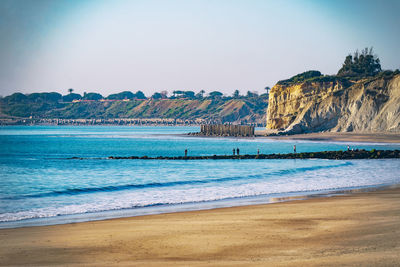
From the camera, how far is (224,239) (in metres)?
12.2

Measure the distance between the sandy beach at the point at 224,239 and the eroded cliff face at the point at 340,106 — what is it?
6812cm

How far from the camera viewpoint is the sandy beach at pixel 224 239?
33.4ft

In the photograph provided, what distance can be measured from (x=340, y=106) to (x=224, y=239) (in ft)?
265

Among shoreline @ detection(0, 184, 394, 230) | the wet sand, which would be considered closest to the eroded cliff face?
the wet sand

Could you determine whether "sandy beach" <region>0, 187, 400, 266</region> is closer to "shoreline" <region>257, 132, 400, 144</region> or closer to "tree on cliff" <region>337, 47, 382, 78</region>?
"shoreline" <region>257, 132, 400, 144</region>

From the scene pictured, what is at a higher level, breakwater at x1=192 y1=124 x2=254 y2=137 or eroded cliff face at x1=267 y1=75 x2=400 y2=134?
eroded cliff face at x1=267 y1=75 x2=400 y2=134

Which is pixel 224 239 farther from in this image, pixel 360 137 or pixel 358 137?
pixel 358 137

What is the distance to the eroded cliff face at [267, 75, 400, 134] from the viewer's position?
80.8 metres

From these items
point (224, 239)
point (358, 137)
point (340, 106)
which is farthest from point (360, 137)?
point (224, 239)

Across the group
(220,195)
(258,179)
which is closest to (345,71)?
(258,179)

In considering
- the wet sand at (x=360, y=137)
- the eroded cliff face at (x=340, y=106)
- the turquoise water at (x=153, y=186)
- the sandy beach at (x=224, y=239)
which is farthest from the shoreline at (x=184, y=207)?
the eroded cliff face at (x=340, y=106)

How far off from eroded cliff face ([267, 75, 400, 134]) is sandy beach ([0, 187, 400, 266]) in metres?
68.1

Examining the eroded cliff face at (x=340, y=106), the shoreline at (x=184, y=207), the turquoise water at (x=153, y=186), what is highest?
the eroded cliff face at (x=340, y=106)

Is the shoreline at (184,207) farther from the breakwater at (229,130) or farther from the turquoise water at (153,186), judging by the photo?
the breakwater at (229,130)
